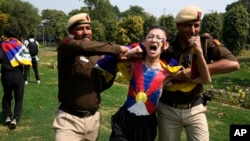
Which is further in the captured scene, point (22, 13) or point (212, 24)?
point (22, 13)

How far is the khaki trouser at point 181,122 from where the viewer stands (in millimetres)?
3672

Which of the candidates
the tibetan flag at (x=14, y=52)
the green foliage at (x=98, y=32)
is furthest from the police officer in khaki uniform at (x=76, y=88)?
the green foliage at (x=98, y=32)

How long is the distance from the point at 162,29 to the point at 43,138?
Result: 4.18m

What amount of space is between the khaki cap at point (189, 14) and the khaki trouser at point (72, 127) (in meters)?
1.39

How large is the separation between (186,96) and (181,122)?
0.96 feet

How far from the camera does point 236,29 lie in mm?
29859

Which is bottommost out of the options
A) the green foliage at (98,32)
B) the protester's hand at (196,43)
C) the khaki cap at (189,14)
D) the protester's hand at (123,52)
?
the green foliage at (98,32)

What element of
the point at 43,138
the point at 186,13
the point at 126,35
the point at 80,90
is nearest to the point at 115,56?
the point at 80,90

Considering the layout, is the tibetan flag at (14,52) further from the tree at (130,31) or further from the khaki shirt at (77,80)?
the tree at (130,31)

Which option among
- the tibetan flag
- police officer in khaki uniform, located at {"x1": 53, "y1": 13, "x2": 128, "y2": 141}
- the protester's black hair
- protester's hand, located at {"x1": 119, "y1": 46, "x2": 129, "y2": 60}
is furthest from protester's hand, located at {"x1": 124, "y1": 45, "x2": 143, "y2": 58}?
the protester's black hair

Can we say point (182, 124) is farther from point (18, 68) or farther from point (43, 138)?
point (18, 68)

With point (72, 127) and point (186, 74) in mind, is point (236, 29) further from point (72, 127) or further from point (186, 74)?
point (72, 127)

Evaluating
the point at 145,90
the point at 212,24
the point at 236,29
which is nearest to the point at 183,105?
the point at 145,90

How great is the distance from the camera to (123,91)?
1273 cm
